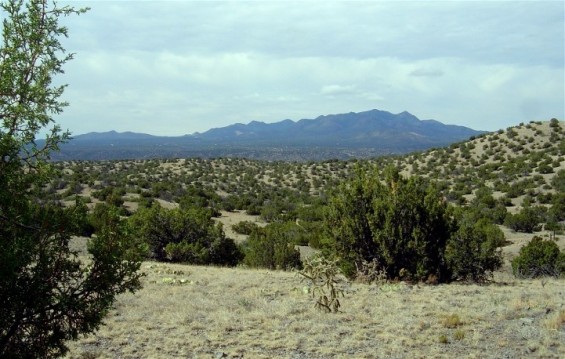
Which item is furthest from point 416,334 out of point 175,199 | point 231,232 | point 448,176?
point 448,176

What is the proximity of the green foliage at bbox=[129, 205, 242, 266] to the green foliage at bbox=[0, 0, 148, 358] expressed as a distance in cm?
1665

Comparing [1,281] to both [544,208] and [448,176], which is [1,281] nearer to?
[544,208]

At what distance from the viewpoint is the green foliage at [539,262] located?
18.5 meters

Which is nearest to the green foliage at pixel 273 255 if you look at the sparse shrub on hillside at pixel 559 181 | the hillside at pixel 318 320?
the hillside at pixel 318 320

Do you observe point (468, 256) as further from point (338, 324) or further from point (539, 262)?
point (338, 324)

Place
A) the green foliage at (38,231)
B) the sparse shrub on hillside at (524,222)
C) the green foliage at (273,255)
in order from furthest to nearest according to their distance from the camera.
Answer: the sparse shrub on hillside at (524,222)
the green foliage at (273,255)
the green foliage at (38,231)

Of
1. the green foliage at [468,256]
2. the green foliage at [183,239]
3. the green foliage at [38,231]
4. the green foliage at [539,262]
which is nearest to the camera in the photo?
the green foliage at [38,231]

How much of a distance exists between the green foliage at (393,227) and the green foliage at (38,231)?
10.7 meters

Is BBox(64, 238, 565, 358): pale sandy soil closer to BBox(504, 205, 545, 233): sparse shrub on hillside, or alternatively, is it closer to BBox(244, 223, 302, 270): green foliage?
BBox(244, 223, 302, 270): green foliage

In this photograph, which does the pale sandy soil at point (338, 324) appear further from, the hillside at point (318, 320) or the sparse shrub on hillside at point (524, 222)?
the sparse shrub on hillside at point (524, 222)

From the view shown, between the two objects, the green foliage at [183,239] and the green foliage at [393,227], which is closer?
the green foliage at [393,227]

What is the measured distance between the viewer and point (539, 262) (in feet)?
61.3

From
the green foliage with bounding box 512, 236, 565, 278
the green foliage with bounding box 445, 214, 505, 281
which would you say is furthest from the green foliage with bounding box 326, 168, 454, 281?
the green foliage with bounding box 512, 236, 565, 278

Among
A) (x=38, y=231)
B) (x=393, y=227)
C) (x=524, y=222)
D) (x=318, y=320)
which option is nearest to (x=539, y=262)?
(x=393, y=227)
